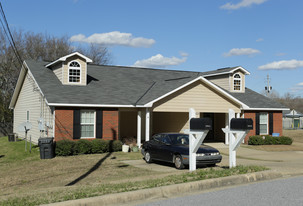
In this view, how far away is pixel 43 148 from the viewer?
1767 centimetres

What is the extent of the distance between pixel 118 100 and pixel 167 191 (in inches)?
550

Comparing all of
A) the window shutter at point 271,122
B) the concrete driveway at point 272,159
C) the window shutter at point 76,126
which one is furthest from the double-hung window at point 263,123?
the window shutter at point 76,126

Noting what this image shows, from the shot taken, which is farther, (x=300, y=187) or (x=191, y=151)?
(x=191, y=151)

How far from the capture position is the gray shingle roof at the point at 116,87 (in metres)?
21.1

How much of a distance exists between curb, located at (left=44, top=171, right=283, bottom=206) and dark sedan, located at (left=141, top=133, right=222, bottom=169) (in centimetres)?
339

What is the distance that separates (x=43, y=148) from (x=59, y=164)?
1.99 meters

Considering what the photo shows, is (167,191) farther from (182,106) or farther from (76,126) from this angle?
(182,106)

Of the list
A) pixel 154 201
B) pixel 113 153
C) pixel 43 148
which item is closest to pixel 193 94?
pixel 113 153

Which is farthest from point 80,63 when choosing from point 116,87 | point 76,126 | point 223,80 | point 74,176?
point 223,80

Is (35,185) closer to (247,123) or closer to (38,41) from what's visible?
(247,123)

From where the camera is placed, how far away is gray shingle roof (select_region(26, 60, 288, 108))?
21.1 m

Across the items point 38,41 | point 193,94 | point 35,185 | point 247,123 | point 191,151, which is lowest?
point 35,185

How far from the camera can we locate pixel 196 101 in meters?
22.5

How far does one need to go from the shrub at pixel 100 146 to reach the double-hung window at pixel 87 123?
1226 millimetres
